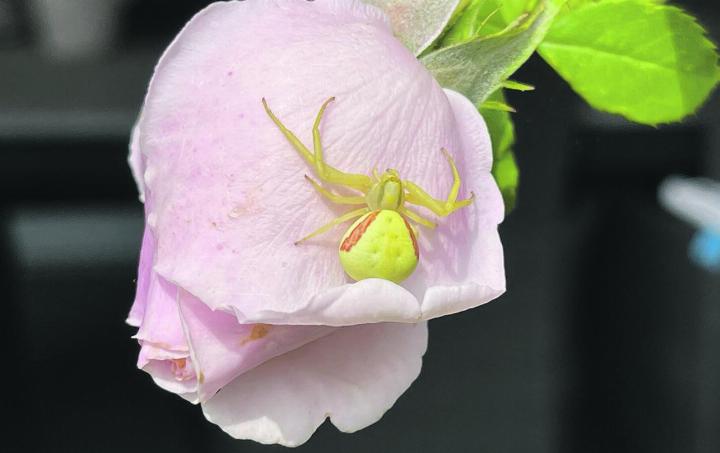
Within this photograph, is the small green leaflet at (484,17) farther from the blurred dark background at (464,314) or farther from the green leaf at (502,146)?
the blurred dark background at (464,314)

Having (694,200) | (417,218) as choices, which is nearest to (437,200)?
(417,218)

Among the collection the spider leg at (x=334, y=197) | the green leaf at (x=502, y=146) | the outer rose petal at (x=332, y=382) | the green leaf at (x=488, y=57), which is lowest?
the outer rose petal at (x=332, y=382)

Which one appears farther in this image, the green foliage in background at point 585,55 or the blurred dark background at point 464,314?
the blurred dark background at point 464,314

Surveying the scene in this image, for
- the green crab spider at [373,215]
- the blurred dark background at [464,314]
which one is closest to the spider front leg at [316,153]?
the green crab spider at [373,215]

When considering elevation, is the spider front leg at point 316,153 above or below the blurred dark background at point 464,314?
above

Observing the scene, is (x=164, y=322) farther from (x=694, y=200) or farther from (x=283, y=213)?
(x=694, y=200)

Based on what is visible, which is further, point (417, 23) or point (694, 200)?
point (694, 200)

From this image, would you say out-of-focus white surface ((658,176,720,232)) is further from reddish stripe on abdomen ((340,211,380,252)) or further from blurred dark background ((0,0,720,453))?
reddish stripe on abdomen ((340,211,380,252))

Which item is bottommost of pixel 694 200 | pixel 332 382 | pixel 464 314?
pixel 464 314
